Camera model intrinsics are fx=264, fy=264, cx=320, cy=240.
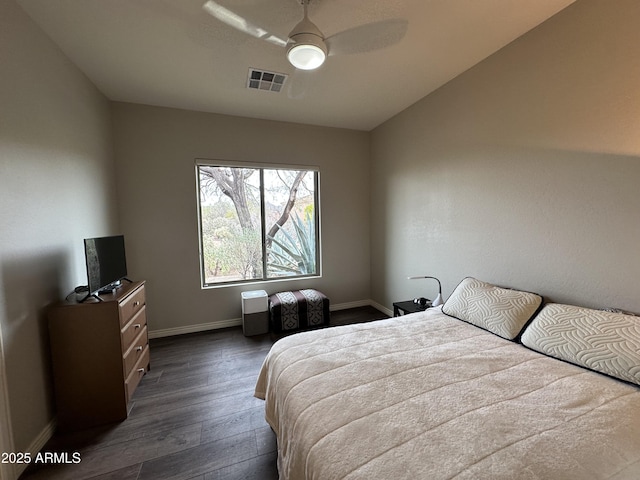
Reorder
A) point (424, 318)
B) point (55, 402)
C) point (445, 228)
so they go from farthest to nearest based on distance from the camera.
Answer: point (445, 228) < point (424, 318) < point (55, 402)

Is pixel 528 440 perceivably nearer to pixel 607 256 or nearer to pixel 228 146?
pixel 607 256

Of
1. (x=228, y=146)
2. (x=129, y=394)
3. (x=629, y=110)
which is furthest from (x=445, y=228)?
(x=129, y=394)

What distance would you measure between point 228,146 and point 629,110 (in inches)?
137

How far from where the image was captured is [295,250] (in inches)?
153

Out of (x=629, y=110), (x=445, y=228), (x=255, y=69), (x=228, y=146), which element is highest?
(x=255, y=69)

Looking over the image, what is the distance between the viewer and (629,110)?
152cm

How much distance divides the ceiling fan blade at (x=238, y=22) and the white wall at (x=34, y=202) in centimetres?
113

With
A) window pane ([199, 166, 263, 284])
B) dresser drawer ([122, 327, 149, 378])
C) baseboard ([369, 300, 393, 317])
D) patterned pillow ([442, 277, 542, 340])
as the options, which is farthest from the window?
patterned pillow ([442, 277, 542, 340])

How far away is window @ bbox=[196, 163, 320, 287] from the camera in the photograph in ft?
11.2

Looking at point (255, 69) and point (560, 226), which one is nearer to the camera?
point (560, 226)

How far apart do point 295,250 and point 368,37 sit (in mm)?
2643

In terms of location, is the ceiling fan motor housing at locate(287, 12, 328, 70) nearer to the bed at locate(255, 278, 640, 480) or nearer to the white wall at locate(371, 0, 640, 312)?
the white wall at locate(371, 0, 640, 312)

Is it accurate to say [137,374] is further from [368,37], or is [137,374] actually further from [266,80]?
[368,37]

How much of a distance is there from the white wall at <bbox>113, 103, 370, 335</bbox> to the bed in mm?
2004
